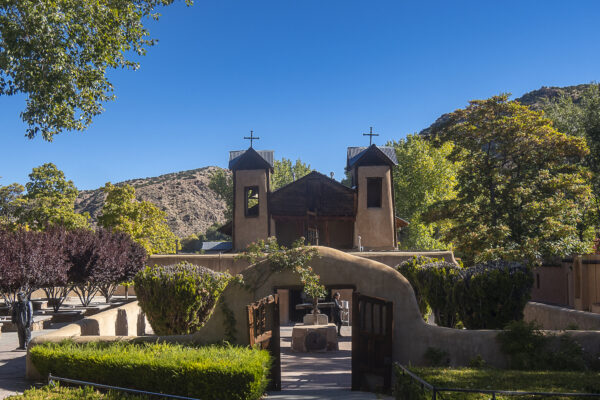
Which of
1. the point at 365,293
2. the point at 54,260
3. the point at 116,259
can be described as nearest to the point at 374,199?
the point at 116,259

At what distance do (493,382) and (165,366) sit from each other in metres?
7.13

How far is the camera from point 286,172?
268ft

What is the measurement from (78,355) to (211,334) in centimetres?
341

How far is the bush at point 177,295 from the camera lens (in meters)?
16.6

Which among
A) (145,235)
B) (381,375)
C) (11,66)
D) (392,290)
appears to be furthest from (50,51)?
(145,235)

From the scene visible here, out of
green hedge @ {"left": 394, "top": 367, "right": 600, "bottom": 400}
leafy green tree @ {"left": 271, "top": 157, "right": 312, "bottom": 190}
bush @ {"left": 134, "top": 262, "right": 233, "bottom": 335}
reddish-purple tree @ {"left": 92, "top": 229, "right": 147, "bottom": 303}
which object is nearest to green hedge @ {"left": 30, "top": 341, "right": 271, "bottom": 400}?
bush @ {"left": 134, "top": 262, "right": 233, "bottom": 335}

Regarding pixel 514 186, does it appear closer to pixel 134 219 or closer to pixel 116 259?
pixel 116 259

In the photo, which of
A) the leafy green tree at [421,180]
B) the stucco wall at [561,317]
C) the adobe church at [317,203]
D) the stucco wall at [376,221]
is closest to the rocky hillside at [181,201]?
the leafy green tree at [421,180]

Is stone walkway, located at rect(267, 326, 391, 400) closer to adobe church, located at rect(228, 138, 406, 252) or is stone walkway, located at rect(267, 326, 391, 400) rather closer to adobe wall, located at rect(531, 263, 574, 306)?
adobe church, located at rect(228, 138, 406, 252)

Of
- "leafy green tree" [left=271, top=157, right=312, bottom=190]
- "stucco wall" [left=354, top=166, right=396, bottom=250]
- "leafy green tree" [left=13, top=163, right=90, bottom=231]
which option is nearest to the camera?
"stucco wall" [left=354, top=166, right=396, bottom=250]

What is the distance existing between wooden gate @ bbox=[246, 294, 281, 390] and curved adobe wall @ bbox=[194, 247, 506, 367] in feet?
1.75

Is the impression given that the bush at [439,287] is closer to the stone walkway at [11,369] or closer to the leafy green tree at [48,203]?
the stone walkway at [11,369]

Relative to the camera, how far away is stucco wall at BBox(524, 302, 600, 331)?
1500cm

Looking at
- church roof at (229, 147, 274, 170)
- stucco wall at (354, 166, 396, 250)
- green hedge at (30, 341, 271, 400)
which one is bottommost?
green hedge at (30, 341, 271, 400)
